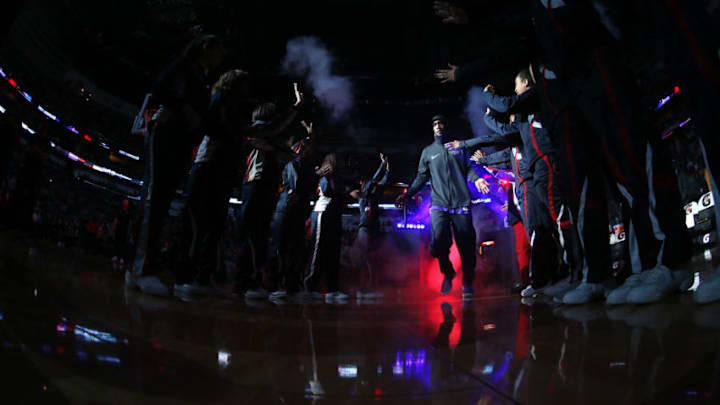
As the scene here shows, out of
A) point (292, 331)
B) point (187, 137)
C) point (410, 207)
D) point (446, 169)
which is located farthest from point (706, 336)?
point (410, 207)

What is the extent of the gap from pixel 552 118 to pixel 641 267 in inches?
34.9

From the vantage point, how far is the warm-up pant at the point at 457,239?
3.36m

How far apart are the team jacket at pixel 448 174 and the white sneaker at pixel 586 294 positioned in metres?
1.74

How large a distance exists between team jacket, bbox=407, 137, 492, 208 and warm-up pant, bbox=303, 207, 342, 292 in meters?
1.07

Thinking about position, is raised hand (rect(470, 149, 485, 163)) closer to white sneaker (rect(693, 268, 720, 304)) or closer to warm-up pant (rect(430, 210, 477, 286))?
warm-up pant (rect(430, 210, 477, 286))

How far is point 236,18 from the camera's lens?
7418mm

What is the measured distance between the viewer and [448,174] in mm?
3537

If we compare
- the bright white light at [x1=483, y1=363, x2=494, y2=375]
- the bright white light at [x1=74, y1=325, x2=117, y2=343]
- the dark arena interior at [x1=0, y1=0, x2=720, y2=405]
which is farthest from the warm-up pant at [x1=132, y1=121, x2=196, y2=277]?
the bright white light at [x1=483, y1=363, x2=494, y2=375]

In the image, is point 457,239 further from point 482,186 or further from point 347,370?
point 347,370

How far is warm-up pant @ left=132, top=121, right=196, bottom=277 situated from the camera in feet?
6.30

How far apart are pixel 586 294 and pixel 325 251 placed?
2378mm

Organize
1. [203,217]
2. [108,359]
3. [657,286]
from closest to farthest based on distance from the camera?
[108,359] < [657,286] < [203,217]

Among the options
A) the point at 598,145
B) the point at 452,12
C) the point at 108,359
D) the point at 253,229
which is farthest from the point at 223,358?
the point at 452,12

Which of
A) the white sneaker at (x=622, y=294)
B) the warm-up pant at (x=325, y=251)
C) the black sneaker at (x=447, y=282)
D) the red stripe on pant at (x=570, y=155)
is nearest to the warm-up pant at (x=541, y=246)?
the black sneaker at (x=447, y=282)
